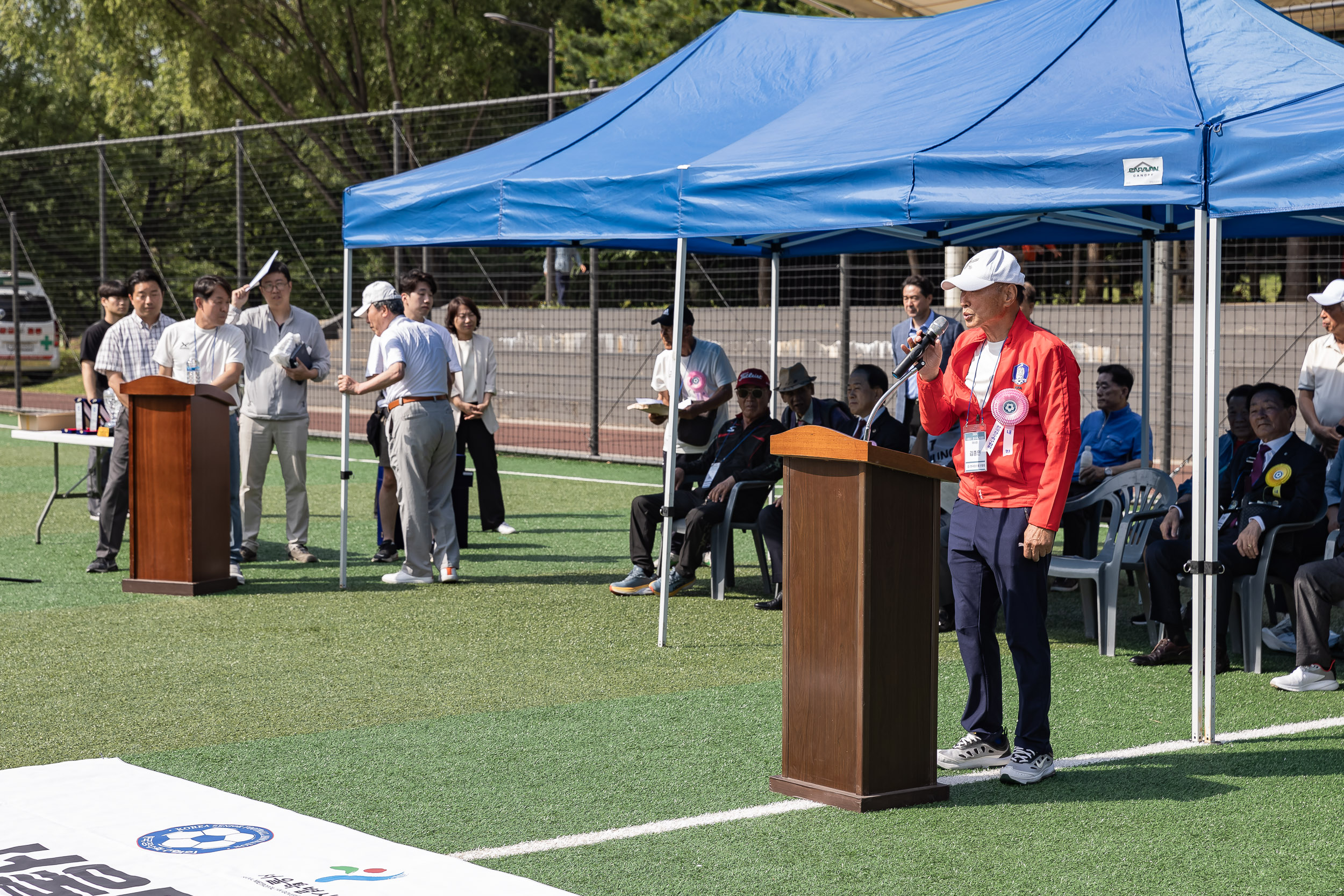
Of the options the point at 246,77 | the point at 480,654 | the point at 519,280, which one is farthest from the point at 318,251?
the point at 480,654

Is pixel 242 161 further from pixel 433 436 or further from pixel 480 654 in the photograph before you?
pixel 480 654

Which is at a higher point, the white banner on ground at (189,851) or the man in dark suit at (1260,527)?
the man in dark suit at (1260,527)

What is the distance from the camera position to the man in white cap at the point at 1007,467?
490 centimetres

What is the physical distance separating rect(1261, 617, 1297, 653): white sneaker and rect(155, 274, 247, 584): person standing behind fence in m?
6.01

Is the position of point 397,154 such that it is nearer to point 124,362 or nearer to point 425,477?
point 124,362

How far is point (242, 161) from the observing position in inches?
735

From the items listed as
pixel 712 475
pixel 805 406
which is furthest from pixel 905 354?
pixel 712 475

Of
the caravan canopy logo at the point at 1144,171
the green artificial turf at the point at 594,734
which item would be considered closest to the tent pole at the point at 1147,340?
the green artificial turf at the point at 594,734

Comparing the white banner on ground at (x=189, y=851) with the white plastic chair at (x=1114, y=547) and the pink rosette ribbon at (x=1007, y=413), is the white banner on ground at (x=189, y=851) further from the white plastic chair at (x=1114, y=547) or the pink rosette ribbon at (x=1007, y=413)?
the white plastic chair at (x=1114, y=547)

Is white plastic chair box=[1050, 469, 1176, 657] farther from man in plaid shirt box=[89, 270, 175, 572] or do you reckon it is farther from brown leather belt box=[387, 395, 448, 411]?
man in plaid shirt box=[89, 270, 175, 572]

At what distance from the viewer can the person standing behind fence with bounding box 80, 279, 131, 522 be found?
11.5 m

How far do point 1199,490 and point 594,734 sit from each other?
254 cm

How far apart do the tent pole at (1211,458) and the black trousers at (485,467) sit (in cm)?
619

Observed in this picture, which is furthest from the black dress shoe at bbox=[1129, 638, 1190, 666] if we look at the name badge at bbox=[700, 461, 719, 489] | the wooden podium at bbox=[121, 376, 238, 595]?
the wooden podium at bbox=[121, 376, 238, 595]
